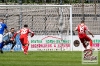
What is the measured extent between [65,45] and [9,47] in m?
4.14

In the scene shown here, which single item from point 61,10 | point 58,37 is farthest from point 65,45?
point 61,10

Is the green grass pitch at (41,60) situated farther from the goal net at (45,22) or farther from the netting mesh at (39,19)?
the netting mesh at (39,19)

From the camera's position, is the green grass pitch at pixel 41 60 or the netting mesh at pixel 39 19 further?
the netting mesh at pixel 39 19

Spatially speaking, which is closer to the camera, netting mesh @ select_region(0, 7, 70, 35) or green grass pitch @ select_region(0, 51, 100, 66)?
green grass pitch @ select_region(0, 51, 100, 66)

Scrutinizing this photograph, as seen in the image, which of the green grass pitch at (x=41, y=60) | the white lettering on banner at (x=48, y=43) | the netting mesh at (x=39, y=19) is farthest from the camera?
the netting mesh at (x=39, y=19)

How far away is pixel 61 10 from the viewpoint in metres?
32.3

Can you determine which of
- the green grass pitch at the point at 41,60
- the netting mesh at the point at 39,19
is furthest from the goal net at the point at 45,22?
the green grass pitch at the point at 41,60

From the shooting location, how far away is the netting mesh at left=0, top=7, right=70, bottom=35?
3207 cm

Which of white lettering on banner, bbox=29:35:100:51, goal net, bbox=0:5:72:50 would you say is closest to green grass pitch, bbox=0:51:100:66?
white lettering on banner, bbox=29:35:100:51

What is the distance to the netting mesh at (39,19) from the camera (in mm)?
32072

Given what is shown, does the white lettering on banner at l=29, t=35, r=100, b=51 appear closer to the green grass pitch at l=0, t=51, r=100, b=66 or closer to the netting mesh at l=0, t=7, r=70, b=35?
the netting mesh at l=0, t=7, r=70, b=35

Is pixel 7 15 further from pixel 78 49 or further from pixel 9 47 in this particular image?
pixel 78 49

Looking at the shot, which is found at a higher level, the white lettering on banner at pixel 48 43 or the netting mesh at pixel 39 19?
the netting mesh at pixel 39 19

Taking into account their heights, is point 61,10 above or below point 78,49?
above
